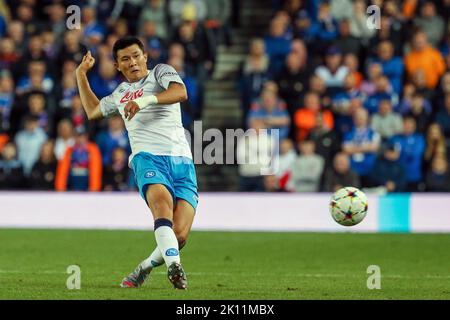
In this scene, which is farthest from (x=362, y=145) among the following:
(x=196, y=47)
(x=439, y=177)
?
(x=196, y=47)

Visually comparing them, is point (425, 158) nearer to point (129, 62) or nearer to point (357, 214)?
point (357, 214)

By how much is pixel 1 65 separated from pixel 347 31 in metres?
6.75

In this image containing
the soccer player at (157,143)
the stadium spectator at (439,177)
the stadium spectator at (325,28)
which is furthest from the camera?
the stadium spectator at (325,28)

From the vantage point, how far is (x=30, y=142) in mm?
22391

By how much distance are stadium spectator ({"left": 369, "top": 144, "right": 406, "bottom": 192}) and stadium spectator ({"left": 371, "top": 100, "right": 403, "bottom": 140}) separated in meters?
0.68

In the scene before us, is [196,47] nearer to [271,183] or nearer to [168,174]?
[271,183]

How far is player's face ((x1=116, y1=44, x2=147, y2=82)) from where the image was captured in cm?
1178

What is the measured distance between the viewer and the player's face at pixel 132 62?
11781 mm

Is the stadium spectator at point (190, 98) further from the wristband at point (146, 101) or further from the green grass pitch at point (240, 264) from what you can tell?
the wristband at point (146, 101)

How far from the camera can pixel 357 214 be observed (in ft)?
43.8

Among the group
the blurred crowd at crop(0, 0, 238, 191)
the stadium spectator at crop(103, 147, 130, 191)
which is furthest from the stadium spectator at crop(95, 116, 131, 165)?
the stadium spectator at crop(103, 147, 130, 191)

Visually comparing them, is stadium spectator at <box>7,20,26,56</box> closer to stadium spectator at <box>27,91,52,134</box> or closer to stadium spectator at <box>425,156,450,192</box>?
stadium spectator at <box>27,91,52,134</box>

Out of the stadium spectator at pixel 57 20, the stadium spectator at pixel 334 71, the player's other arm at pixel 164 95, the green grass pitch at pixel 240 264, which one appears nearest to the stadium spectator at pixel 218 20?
the stadium spectator at pixel 334 71

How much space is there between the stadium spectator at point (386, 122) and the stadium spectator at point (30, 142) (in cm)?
599
